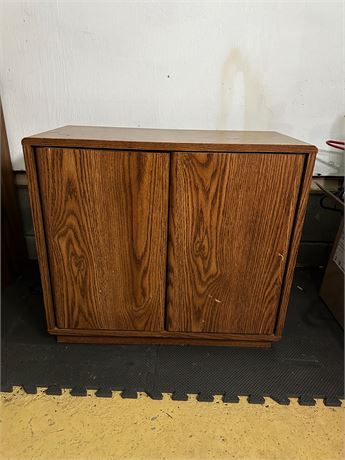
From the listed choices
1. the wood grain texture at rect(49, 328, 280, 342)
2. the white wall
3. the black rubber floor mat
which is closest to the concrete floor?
the black rubber floor mat

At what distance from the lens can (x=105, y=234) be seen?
973 mm

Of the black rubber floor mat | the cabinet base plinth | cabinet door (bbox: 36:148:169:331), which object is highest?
cabinet door (bbox: 36:148:169:331)

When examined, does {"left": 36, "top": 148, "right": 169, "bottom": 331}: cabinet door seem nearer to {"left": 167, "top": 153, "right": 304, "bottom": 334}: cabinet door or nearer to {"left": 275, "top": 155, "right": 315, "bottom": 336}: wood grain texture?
{"left": 167, "top": 153, "right": 304, "bottom": 334}: cabinet door

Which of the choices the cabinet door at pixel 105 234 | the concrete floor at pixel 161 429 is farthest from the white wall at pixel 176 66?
the concrete floor at pixel 161 429

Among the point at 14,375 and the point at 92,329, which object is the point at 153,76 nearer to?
the point at 92,329

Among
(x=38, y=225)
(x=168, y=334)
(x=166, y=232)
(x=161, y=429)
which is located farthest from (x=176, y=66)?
(x=161, y=429)

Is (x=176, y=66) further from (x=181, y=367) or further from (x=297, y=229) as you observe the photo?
(x=181, y=367)

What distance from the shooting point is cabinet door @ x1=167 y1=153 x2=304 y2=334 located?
35.2 inches

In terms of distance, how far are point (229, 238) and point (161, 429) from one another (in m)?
0.56

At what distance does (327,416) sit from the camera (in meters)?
0.90

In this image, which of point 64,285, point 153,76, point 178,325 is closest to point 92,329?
point 64,285

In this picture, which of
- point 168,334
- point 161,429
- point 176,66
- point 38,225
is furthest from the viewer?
point 176,66

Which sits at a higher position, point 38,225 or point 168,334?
point 38,225

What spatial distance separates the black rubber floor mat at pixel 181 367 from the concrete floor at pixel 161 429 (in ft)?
0.10
